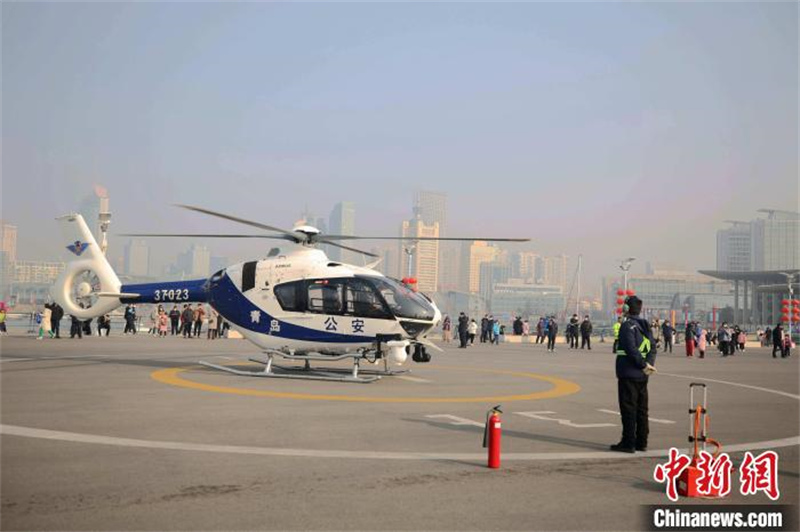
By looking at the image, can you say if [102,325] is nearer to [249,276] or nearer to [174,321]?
[174,321]

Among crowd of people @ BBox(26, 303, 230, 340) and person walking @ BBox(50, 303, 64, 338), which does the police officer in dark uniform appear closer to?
crowd of people @ BBox(26, 303, 230, 340)

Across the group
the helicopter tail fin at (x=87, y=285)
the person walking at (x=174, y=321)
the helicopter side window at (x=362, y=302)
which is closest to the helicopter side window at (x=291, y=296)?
the helicopter side window at (x=362, y=302)

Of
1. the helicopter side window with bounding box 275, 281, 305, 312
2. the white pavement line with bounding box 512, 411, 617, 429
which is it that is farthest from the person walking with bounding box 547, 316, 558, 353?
the white pavement line with bounding box 512, 411, 617, 429

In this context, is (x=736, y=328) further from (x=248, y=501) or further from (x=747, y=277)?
(x=747, y=277)

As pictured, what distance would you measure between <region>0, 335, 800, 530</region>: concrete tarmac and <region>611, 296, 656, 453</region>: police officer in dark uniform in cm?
39

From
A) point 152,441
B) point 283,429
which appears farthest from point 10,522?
point 283,429

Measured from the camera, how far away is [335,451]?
32.2 feet

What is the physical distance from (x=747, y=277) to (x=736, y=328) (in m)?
145

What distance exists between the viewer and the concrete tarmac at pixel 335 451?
6836mm

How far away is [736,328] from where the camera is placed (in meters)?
45.5

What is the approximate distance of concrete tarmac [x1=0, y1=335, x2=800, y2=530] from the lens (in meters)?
6.84

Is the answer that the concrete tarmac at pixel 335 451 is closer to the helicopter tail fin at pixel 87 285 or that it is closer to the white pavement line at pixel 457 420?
the white pavement line at pixel 457 420

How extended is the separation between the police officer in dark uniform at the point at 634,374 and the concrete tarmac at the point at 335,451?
0.39 m

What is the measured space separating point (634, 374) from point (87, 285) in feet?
63.0
